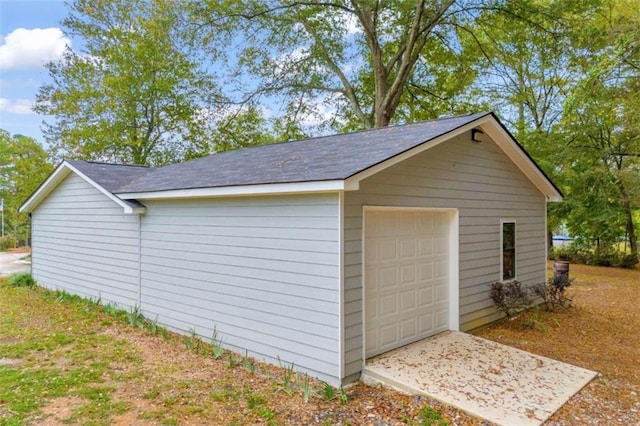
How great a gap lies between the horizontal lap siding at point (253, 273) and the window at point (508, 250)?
14.9 ft

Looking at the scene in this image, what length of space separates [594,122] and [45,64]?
24.3 meters

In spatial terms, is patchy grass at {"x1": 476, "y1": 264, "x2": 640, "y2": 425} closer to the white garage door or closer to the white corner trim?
the white garage door

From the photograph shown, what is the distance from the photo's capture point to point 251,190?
17.1ft

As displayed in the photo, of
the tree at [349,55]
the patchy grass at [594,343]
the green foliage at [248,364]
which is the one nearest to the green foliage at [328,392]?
the green foliage at [248,364]

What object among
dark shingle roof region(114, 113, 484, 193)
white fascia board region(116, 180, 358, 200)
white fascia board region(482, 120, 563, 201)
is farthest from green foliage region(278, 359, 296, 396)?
white fascia board region(482, 120, 563, 201)

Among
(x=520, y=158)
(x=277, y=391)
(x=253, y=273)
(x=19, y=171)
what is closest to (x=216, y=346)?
(x=253, y=273)

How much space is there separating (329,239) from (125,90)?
687 inches

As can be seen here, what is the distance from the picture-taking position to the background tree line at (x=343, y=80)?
1491 centimetres

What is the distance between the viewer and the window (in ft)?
25.3

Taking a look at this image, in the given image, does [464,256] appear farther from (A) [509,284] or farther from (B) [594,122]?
(B) [594,122]

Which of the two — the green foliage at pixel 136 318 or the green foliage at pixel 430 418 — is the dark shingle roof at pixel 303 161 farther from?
the green foliage at pixel 430 418

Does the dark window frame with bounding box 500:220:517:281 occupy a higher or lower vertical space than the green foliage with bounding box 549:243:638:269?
higher

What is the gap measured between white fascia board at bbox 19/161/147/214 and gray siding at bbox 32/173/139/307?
0.45ft

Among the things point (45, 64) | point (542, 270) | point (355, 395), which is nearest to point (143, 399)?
point (355, 395)
